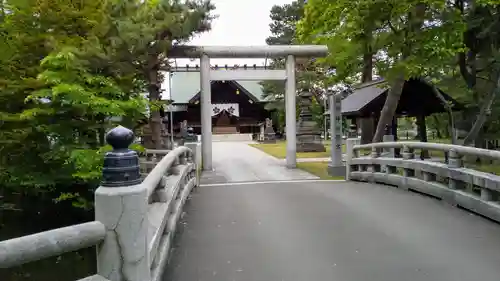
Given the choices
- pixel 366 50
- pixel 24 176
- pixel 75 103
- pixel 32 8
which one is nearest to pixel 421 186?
pixel 366 50

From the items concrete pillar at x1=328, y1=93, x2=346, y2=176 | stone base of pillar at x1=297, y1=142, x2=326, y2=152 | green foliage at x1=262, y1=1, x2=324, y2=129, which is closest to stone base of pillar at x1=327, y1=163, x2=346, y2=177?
concrete pillar at x1=328, y1=93, x2=346, y2=176

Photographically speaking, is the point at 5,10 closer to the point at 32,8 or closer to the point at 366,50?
the point at 32,8

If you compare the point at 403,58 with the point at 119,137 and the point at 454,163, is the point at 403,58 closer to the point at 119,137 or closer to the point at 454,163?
the point at 454,163

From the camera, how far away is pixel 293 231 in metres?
5.78

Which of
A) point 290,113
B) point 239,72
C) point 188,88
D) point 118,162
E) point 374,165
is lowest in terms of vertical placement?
point 374,165

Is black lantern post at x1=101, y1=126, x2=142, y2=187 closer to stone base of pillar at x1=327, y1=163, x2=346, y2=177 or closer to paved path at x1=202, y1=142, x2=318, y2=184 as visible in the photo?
paved path at x1=202, y1=142, x2=318, y2=184

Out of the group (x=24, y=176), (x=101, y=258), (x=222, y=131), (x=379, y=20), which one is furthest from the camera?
(x=222, y=131)

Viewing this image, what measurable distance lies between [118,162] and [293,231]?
341cm

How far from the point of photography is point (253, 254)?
4.84 metres

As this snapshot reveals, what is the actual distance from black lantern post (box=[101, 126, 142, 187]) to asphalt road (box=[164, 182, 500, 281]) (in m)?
1.64

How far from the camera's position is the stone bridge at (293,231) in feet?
9.23

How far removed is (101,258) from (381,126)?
12046 mm

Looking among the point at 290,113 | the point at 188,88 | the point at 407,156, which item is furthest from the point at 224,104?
the point at 407,156

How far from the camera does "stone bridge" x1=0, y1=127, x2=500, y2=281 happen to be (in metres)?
2.81
